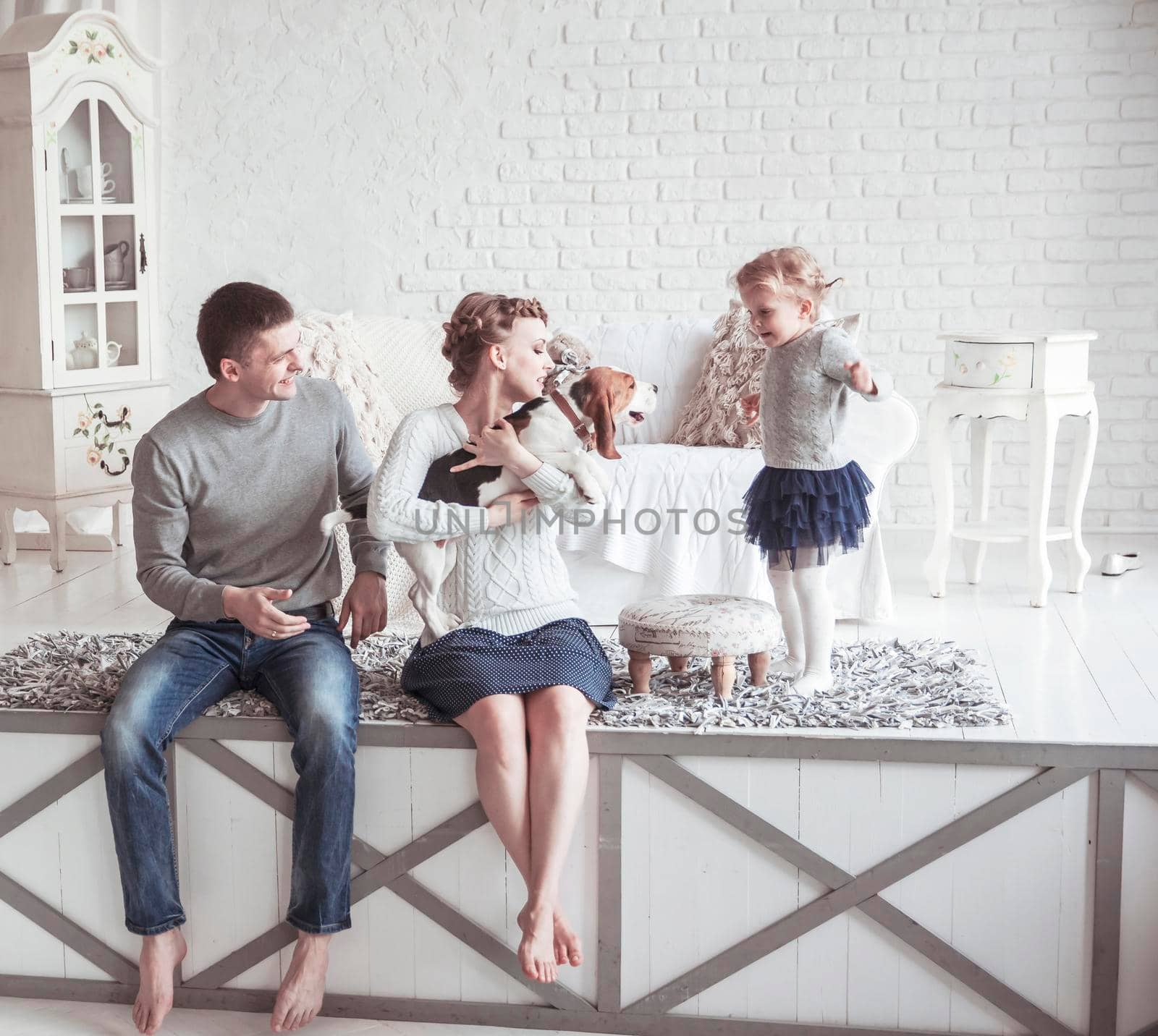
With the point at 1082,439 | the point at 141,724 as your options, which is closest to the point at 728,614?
the point at 141,724

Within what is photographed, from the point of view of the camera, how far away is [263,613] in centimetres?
201

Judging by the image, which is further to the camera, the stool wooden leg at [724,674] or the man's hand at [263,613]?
the stool wooden leg at [724,674]

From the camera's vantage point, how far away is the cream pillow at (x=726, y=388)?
3.74 m

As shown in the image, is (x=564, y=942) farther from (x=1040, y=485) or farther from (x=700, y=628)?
(x=1040, y=485)

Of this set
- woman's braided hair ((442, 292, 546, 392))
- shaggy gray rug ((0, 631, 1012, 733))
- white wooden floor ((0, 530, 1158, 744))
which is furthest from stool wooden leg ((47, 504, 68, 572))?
woman's braided hair ((442, 292, 546, 392))

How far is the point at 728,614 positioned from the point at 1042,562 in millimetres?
1776

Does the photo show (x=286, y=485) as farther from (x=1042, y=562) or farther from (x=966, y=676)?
(x=1042, y=562)

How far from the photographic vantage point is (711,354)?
3.96m

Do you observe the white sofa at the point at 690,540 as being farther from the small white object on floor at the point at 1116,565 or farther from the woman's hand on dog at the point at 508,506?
the woman's hand on dog at the point at 508,506

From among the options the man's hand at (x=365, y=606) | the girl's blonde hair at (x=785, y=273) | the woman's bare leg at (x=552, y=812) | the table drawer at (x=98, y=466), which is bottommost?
the woman's bare leg at (x=552, y=812)

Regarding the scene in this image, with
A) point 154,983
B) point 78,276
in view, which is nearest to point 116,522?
point 78,276

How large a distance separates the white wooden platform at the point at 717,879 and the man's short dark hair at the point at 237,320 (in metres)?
0.62

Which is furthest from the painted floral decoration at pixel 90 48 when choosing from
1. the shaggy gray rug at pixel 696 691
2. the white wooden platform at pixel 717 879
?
the white wooden platform at pixel 717 879

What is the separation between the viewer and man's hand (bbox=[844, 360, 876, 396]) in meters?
2.24
